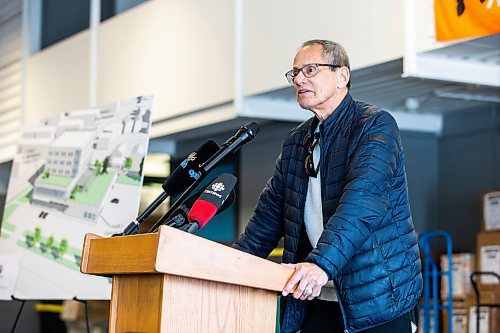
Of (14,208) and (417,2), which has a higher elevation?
(417,2)

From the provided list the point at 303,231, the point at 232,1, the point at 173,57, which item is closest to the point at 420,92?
the point at 232,1

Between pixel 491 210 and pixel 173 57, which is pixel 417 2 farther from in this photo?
pixel 173 57

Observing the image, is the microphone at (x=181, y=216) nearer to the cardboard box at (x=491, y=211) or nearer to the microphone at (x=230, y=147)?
the microphone at (x=230, y=147)

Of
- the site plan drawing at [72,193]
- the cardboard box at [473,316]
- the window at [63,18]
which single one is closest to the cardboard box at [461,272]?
the cardboard box at [473,316]

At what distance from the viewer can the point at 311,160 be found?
2.88 meters

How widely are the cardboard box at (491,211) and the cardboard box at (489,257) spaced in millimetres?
57

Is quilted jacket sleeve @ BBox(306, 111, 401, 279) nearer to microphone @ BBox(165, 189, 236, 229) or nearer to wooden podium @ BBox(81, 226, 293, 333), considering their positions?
wooden podium @ BBox(81, 226, 293, 333)

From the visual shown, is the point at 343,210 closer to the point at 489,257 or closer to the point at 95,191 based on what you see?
the point at 95,191

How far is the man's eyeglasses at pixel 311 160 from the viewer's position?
2.86m

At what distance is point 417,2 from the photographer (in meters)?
5.21

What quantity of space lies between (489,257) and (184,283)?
203 inches

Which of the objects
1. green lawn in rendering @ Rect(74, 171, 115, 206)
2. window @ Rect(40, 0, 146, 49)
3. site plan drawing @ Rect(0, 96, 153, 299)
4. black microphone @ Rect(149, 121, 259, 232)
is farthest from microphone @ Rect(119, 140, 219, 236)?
window @ Rect(40, 0, 146, 49)

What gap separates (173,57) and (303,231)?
489cm

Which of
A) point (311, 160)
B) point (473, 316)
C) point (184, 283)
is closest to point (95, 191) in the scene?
point (311, 160)
